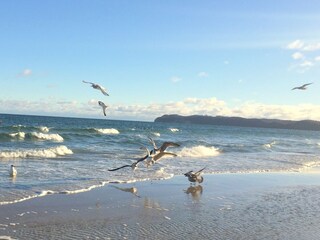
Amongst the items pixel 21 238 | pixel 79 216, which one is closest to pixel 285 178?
pixel 79 216

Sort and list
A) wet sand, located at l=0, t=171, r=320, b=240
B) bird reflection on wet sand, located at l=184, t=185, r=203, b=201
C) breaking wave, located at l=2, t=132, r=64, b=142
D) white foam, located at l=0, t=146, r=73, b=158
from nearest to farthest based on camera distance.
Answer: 1. wet sand, located at l=0, t=171, r=320, b=240
2. bird reflection on wet sand, located at l=184, t=185, r=203, b=201
3. white foam, located at l=0, t=146, r=73, b=158
4. breaking wave, located at l=2, t=132, r=64, b=142

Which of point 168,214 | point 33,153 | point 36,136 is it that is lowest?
point 168,214

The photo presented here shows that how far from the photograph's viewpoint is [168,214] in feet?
32.5

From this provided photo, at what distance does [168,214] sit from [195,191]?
3335 mm

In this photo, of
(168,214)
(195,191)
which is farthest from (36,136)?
(168,214)

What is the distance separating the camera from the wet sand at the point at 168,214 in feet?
→ 27.1


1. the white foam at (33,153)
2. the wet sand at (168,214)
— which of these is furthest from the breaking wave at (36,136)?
the wet sand at (168,214)

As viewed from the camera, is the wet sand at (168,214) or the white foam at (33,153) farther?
the white foam at (33,153)

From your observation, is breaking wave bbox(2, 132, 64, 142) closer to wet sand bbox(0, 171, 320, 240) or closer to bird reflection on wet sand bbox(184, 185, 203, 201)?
wet sand bbox(0, 171, 320, 240)

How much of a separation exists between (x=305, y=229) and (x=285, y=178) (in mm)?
8502

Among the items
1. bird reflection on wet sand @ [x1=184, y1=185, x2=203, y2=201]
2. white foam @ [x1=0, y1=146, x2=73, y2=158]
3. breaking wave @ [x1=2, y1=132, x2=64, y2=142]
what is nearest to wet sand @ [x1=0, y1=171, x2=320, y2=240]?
bird reflection on wet sand @ [x1=184, y1=185, x2=203, y2=201]

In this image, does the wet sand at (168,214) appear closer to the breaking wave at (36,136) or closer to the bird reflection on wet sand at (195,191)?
the bird reflection on wet sand at (195,191)

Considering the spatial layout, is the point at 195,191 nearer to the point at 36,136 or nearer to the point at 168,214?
the point at 168,214

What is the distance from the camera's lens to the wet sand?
826cm
